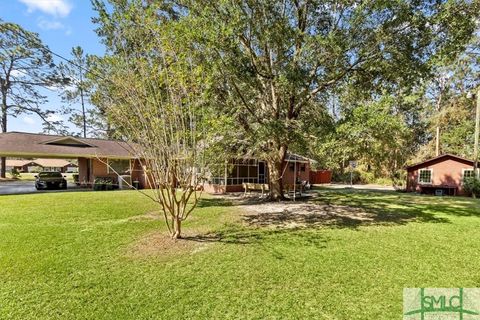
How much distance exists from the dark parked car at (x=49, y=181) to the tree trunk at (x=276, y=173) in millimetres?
16849

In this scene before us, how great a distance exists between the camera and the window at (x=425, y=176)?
21203 mm

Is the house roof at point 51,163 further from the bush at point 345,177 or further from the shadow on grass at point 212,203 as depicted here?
the shadow on grass at point 212,203

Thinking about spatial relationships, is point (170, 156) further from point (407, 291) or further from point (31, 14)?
point (31, 14)

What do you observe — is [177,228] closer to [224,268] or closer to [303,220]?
[224,268]

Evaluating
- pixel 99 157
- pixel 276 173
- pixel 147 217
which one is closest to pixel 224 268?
pixel 147 217

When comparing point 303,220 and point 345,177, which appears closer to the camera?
point 303,220

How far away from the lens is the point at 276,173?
1495 cm

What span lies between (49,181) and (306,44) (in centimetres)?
2084

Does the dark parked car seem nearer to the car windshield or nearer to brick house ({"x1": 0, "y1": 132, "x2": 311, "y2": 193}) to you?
the car windshield

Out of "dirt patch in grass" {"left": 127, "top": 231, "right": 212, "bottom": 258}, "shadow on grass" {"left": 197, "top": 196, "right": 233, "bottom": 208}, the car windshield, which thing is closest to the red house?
"shadow on grass" {"left": 197, "top": 196, "right": 233, "bottom": 208}

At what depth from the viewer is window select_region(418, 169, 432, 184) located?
69.6 ft

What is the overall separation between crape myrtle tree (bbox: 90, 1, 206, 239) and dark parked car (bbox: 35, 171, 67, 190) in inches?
710

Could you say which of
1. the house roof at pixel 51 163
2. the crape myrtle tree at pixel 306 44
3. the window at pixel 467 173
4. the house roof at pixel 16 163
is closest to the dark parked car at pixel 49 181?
the crape myrtle tree at pixel 306 44

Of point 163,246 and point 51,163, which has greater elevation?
point 51,163
